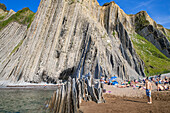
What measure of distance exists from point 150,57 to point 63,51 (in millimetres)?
39372

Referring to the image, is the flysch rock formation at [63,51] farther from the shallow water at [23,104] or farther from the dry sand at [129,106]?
the dry sand at [129,106]

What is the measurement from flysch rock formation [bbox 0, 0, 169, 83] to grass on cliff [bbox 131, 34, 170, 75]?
622 centimetres

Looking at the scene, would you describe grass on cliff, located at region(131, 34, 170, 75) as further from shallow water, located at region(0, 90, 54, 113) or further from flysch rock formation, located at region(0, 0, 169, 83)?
shallow water, located at region(0, 90, 54, 113)

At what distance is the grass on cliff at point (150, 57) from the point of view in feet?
165

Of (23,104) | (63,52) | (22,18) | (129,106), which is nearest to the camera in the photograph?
(129,106)

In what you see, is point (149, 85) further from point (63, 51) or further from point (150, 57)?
point (150, 57)

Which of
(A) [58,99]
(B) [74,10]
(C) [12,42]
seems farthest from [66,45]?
(A) [58,99]

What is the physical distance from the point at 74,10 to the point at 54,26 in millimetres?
8851

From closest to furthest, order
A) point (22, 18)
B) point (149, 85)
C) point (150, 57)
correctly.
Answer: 1. point (149, 85)
2. point (150, 57)
3. point (22, 18)

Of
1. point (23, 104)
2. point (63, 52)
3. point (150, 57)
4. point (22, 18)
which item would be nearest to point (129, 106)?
point (23, 104)

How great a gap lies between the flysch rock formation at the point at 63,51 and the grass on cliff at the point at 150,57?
6.22 m

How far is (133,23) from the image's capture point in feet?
238

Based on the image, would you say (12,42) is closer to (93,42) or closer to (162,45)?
(93,42)

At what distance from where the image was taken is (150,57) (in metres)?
56.1
